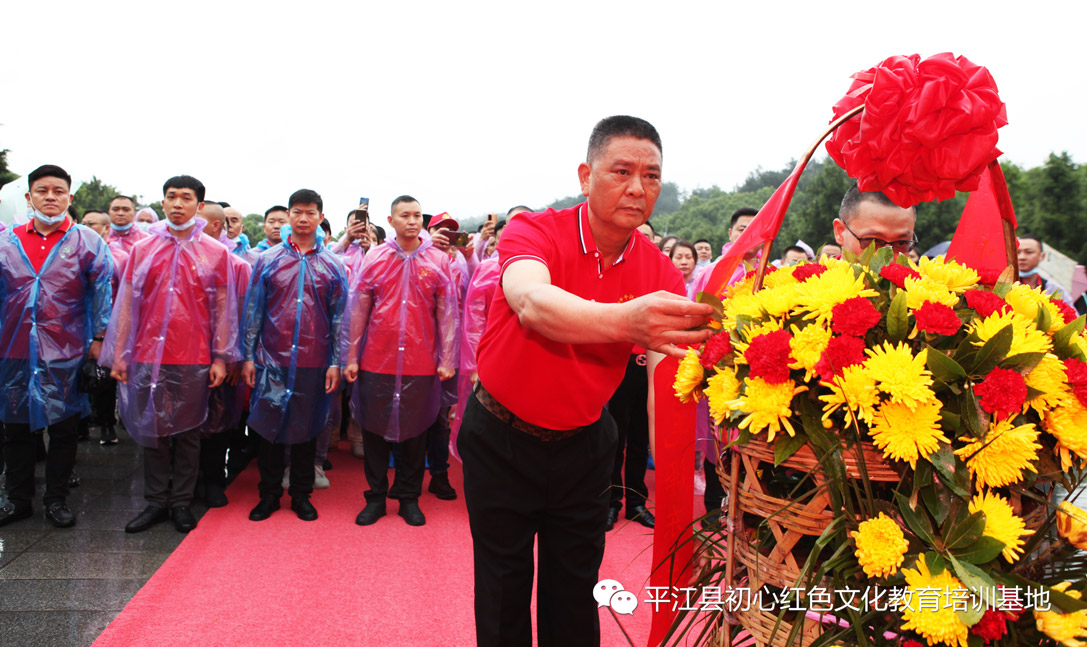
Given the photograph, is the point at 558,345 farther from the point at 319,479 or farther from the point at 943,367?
the point at 319,479

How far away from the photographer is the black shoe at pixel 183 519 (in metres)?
3.92

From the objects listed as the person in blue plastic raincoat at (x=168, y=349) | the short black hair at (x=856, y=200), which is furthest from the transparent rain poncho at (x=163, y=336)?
the short black hair at (x=856, y=200)

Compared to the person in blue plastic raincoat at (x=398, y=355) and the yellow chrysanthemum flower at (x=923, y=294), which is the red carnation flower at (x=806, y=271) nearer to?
the yellow chrysanthemum flower at (x=923, y=294)

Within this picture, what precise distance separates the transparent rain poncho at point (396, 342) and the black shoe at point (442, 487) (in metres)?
0.69

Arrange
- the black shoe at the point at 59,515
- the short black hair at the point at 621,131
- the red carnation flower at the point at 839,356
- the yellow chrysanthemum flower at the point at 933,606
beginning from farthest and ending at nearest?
1. the black shoe at the point at 59,515
2. the short black hair at the point at 621,131
3. the red carnation flower at the point at 839,356
4. the yellow chrysanthemum flower at the point at 933,606

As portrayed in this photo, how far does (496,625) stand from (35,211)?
383cm

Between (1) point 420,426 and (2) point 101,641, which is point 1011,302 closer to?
(2) point 101,641

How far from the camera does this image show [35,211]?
4043mm

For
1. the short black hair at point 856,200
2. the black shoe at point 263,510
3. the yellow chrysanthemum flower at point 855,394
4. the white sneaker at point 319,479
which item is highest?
the short black hair at point 856,200

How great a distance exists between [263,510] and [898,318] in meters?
→ 3.96

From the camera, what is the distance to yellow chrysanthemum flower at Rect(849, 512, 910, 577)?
3.41ft

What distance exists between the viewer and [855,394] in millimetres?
1079

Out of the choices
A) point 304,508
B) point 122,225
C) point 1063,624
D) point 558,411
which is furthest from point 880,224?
point 122,225

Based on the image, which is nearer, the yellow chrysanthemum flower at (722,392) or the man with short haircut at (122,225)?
the yellow chrysanthemum flower at (722,392)
